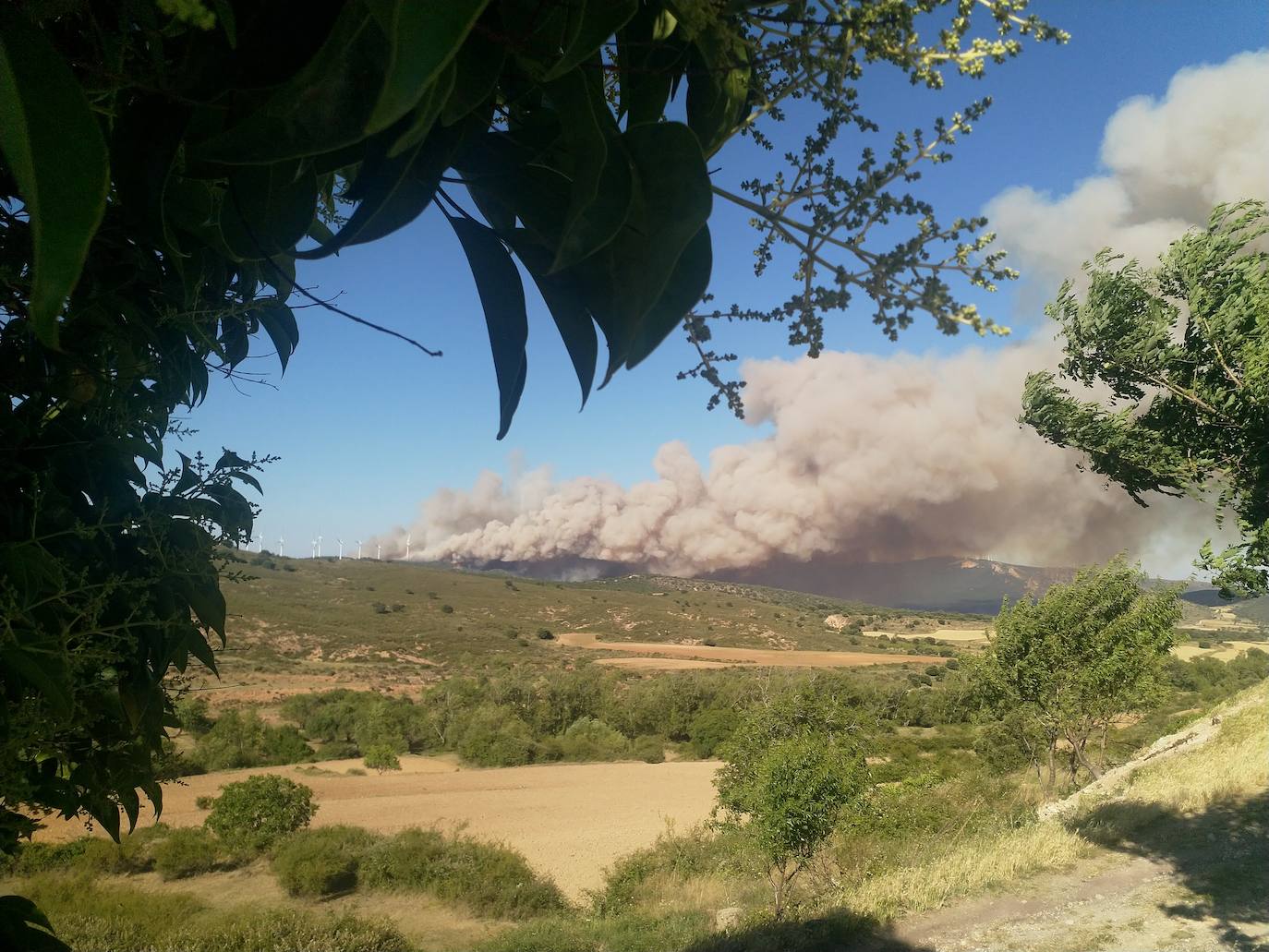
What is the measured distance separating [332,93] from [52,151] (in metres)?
0.18

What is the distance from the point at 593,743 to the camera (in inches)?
1510

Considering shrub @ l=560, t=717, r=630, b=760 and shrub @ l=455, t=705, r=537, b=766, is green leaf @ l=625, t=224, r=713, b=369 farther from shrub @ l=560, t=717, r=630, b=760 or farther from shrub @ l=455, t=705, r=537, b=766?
shrub @ l=560, t=717, r=630, b=760

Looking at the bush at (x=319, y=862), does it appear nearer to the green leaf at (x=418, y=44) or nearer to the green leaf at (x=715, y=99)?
the green leaf at (x=715, y=99)

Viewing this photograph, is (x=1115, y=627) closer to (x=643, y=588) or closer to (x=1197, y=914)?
(x=1197, y=914)

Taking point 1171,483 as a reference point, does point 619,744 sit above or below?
below

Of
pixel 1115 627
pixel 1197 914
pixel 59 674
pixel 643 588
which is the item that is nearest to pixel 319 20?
pixel 59 674

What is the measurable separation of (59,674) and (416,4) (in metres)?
0.76

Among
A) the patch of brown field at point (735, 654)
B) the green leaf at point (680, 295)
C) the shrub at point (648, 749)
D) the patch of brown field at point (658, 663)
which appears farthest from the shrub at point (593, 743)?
the green leaf at point (680, 295)

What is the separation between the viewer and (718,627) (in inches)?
2456

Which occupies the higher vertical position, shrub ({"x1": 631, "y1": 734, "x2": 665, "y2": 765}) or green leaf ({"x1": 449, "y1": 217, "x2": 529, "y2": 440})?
green leaf ({"x1": 449, "y1": 217, "x2": 529, "y2": 440})

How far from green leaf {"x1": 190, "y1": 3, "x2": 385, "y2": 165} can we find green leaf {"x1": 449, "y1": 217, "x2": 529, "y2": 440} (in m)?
0.28

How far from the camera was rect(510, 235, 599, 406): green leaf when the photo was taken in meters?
0.79

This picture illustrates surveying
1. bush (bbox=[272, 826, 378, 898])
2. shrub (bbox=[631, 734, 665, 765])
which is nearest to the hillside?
shrub (bbox=[631, 734, 665, 765])

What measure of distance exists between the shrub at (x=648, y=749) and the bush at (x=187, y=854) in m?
20.7
